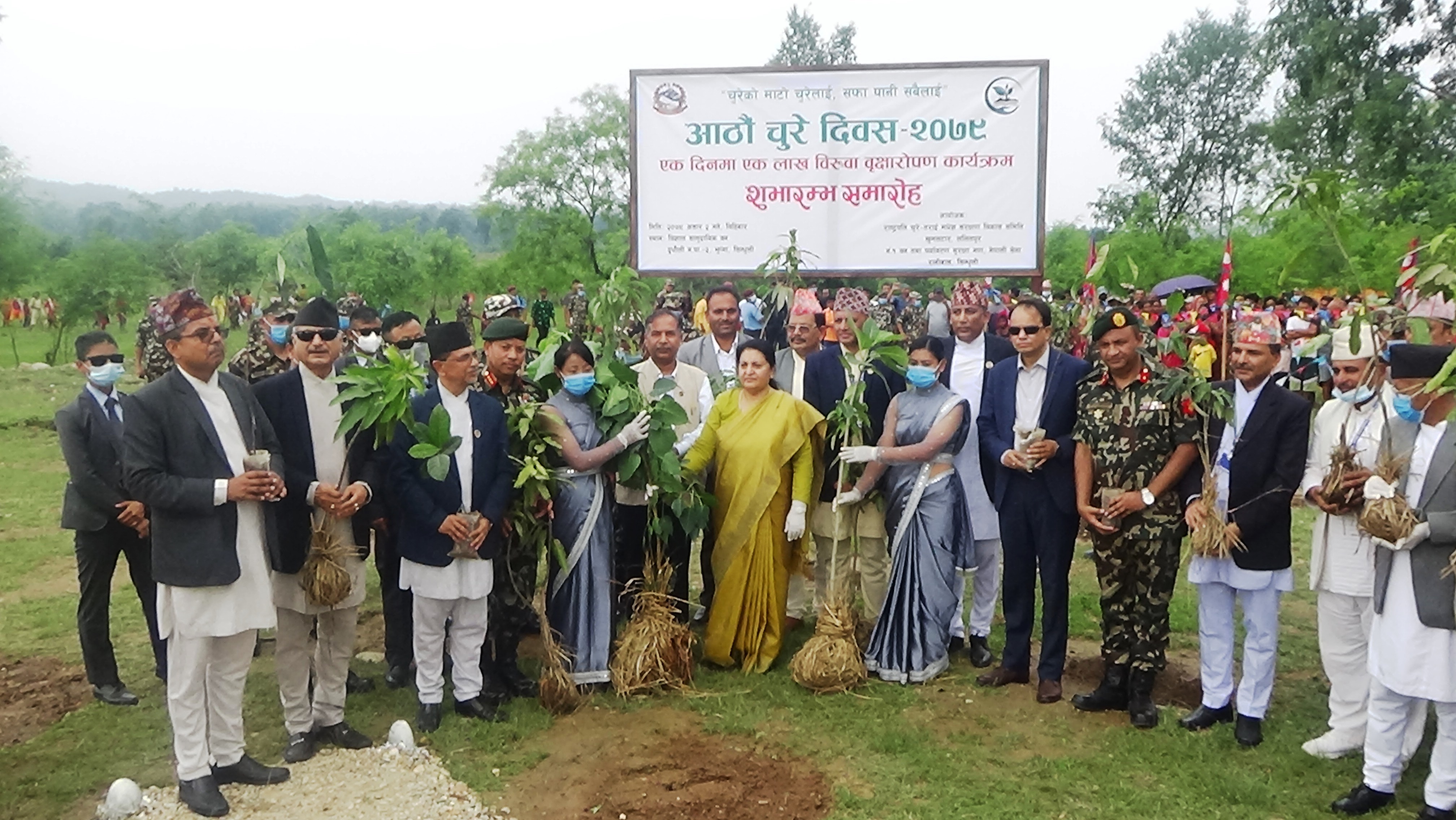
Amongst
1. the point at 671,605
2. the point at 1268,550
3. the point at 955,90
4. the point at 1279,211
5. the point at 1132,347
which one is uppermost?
the point at 955,90

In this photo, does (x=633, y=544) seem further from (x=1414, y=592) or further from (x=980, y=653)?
(x=1414, y=592)

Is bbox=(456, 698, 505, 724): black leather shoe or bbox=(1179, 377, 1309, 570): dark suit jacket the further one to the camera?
bbox=(456, 698, 505, 724): black leather shoe

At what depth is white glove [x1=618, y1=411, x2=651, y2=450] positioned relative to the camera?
4.91 meters

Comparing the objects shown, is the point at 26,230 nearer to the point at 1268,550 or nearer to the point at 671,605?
the point at 671,605

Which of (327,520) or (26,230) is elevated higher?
(26,230)

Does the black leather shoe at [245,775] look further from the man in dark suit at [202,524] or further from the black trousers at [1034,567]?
the black trousers at [1034,567]

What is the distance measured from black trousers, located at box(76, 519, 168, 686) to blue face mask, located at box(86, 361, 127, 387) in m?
0.73

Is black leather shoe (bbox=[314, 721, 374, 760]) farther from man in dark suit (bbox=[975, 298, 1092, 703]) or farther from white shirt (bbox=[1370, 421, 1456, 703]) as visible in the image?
white shirt (bbox=[1370, 421, 1456, 703])

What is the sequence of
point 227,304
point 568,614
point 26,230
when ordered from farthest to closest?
point 26,230, point 227,304, point 568,614

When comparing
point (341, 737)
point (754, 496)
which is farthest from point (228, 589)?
point (754, 496)

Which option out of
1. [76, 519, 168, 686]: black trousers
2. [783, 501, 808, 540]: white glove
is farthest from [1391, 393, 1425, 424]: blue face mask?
[76, 519, 168, 686]: black trousers

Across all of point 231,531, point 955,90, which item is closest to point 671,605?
point 231,531

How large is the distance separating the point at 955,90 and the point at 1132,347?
3.46 metres

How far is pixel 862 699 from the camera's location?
4.97m
